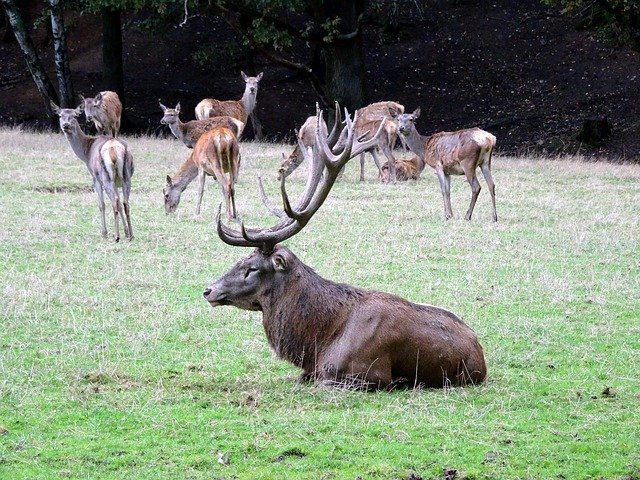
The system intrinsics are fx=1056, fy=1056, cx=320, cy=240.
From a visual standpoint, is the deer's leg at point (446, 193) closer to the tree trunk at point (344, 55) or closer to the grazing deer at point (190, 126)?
the grazing deer at point (190, 126)

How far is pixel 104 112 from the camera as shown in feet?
74.0

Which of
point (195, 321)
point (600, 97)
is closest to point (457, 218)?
point (195, 321)

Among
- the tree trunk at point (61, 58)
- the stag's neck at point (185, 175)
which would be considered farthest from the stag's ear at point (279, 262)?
the tree trunk at point (61, 58)

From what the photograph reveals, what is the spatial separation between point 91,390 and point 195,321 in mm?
2196

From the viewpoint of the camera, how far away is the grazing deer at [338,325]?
6699 millimetres

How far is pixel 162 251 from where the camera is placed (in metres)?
11.9

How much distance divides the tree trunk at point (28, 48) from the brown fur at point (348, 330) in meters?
18.6

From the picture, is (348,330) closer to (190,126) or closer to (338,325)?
(338,325)

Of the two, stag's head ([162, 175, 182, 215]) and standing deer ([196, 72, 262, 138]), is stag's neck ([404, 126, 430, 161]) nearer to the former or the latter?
stag's head ([162, 175, 182, 215])

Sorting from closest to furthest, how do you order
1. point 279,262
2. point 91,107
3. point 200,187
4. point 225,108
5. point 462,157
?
1. point 279,262
2. point 200,187
3. point 462,157
4. point 91,107
5. point 225,108

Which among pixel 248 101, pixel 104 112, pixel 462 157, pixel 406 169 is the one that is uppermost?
pixel 248 101

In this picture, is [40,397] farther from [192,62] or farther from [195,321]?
[192,62]

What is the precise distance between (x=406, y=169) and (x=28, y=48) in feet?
36.6

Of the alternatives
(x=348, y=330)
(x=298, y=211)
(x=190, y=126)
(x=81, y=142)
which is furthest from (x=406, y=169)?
(x=348, y=330)
